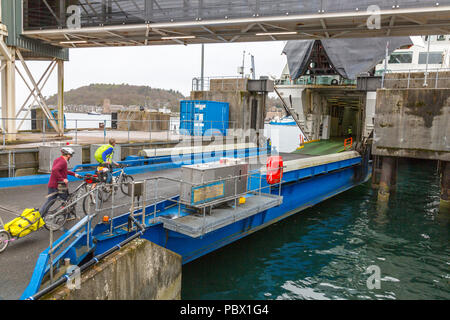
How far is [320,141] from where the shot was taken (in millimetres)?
32938

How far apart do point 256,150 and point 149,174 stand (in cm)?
1011

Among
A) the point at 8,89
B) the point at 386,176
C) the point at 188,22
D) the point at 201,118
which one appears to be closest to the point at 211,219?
the point at 188,22

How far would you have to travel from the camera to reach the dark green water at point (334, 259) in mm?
10195

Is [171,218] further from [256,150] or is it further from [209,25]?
[256,150]

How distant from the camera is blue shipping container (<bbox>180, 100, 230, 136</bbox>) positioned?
25844mm

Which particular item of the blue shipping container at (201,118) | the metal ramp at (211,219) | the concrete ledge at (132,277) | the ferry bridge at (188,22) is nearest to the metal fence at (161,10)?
the ferry bridge at (188,22)

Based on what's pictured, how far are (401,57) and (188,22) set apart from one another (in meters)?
29.0

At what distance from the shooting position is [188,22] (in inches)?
691

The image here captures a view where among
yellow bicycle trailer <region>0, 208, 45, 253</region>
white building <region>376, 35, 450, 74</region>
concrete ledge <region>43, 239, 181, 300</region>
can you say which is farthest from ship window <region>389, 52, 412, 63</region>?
yellow bicycle trailer <region>0, 208, 45, 253</region>

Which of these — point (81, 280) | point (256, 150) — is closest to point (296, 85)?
point (256, 150)

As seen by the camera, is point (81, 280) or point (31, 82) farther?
point (31, 82)

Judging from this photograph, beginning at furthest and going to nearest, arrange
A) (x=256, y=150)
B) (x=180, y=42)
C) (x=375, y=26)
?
1. (x=256, y=150)
2. (x=180, y=42)
3. (x=375, y=26)

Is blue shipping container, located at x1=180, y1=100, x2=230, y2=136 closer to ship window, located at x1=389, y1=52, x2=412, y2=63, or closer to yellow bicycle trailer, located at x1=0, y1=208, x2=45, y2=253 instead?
yellow bicycle trailer, located at x1=0, y1=208, x2=45, y2=253

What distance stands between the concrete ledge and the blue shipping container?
18.1 m
